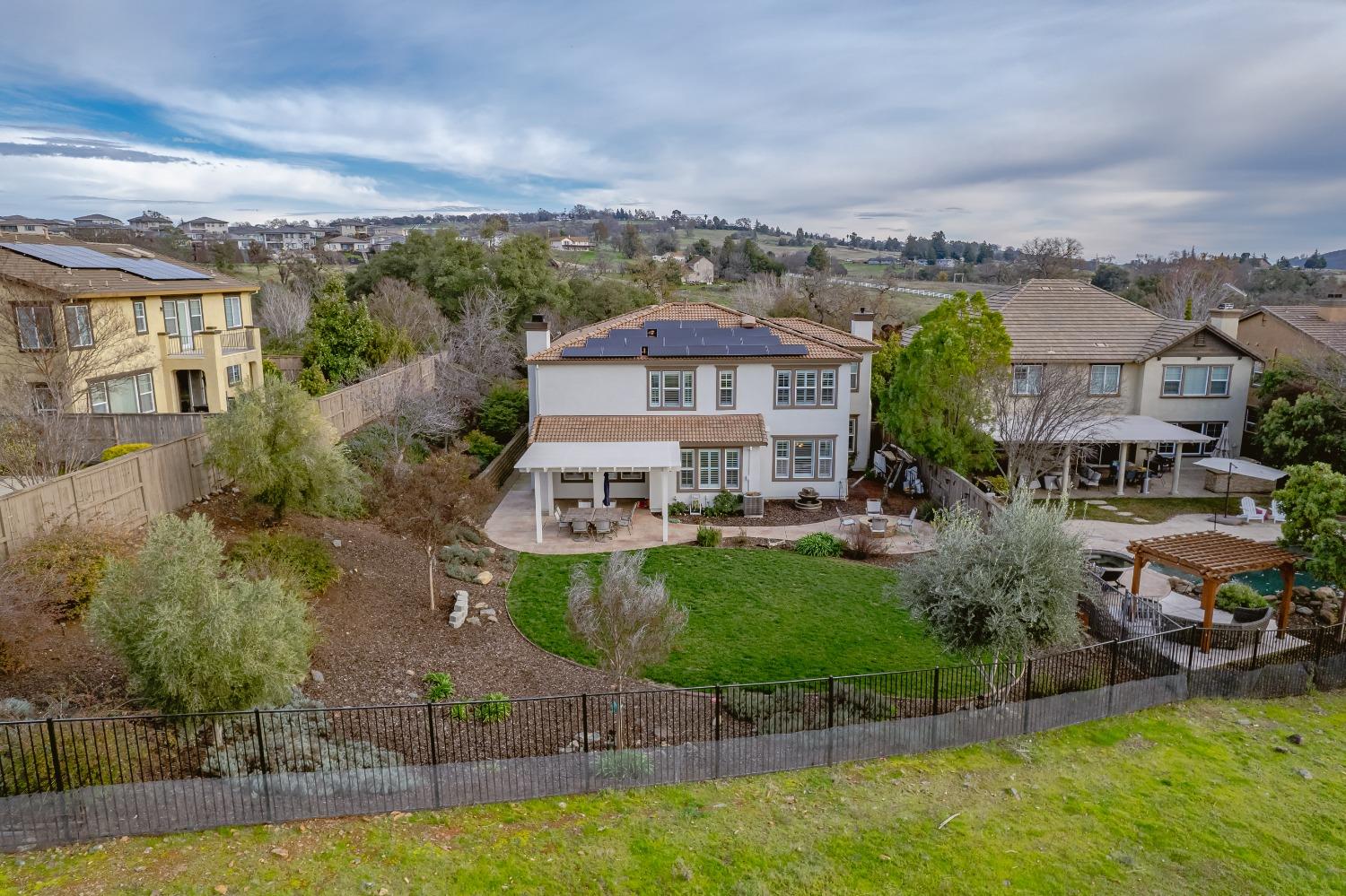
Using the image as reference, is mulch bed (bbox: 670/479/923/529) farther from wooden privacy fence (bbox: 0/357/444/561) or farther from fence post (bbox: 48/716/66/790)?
fence post (bbox: 48/716/66/790)

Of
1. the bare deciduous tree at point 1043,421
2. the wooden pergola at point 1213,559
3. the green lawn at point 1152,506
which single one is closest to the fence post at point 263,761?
the wooden pergola at point 1213,559

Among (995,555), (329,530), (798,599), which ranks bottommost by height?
(798,599)

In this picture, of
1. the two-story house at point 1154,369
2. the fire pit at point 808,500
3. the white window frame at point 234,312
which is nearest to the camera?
the fire pit at point 808,500

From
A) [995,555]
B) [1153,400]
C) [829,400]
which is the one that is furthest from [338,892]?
[1153,400]

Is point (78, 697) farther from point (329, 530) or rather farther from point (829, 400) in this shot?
point (829, 400)

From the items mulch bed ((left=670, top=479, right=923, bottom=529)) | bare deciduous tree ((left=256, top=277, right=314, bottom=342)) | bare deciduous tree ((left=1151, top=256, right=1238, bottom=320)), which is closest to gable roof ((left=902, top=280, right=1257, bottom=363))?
mulch bed ((left=670, top=479, right=923, bottom=529))

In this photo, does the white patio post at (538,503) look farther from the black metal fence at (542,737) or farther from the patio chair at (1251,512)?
the patio chair at (1251,512)
